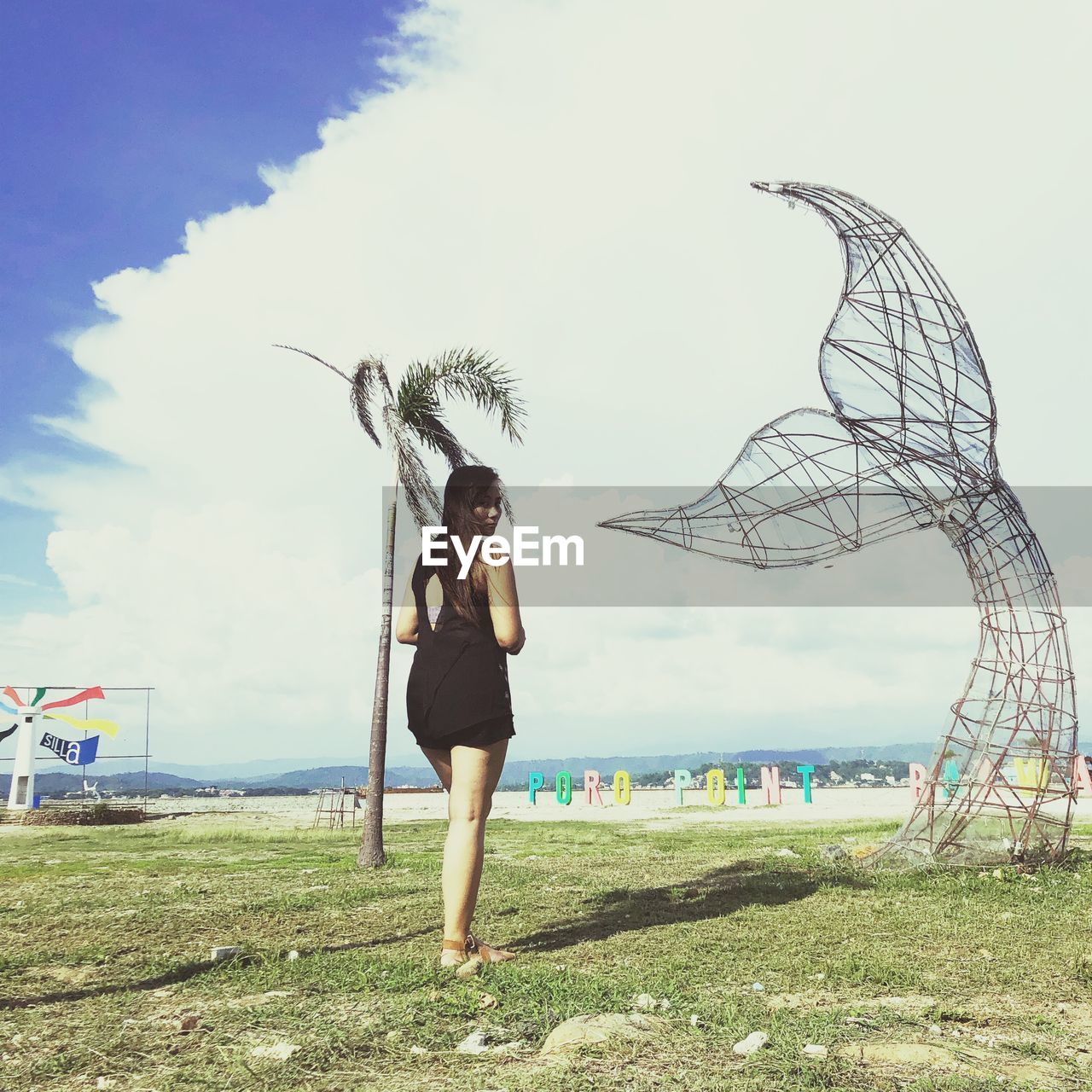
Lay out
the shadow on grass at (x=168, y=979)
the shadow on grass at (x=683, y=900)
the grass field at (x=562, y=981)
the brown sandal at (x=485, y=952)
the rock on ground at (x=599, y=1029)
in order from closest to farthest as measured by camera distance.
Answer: the grass field at (x=562, y=981) → the rock on ground at (x=599, y=1029) → the shadow on grass at (x=168, y=979) → the brown sandal at (x=485, y=952) → the shadow on grass at (x=683, y=900)

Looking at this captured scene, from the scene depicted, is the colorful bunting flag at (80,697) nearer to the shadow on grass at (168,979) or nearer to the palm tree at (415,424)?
the palm tree at (415,424)

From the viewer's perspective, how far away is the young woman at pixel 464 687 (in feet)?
14.9

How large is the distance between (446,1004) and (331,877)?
6015 millimetres

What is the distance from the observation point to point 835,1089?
282 cm

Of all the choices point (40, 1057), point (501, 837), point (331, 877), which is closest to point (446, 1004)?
point (40, 1057)

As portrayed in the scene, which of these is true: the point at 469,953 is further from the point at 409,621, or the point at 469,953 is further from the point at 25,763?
the point at 25,763

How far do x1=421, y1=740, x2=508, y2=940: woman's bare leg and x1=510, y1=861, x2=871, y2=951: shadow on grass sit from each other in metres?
0.95

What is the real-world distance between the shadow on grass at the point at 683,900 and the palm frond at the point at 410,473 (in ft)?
21.3

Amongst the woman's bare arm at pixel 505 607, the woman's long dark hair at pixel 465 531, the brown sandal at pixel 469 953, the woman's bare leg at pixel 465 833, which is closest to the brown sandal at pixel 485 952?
the brown sandal at pixel 469 953

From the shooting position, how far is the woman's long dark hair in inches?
188

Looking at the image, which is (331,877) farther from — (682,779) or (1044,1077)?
(682,779)

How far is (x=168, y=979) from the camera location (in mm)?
4594

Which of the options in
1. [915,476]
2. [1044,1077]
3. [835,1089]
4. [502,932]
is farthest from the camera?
[915,476]

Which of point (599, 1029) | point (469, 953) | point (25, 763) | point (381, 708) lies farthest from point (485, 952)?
point (25, 763)
